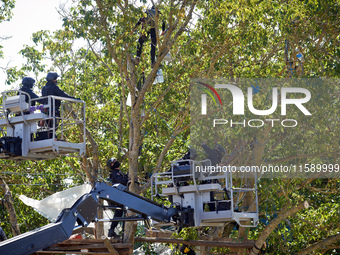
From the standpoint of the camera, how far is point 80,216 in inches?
343

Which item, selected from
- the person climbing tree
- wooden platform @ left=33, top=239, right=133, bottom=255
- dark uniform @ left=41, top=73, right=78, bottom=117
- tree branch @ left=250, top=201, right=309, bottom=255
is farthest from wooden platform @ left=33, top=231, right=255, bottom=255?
the person climbing tree

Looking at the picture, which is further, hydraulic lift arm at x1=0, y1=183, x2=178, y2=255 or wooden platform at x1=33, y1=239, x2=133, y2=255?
wooden platform at x1=33, y1=239, x2=133, y2=255

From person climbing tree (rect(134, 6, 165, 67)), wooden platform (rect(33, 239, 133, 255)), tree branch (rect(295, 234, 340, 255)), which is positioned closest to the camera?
tree branch (rect(295, 234, 340, 255))

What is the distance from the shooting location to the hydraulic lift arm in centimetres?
787

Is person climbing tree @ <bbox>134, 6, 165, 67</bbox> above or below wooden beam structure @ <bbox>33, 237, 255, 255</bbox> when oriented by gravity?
above

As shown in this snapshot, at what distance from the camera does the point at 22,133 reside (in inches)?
455

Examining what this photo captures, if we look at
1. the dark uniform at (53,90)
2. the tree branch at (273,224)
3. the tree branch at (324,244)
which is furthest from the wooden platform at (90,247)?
the tree branch at (324,244)

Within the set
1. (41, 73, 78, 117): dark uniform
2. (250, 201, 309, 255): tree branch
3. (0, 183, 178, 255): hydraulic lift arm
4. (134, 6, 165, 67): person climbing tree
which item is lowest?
(250, 201, 309, 255): tree branch

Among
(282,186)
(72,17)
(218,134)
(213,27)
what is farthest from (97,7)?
(282,186)

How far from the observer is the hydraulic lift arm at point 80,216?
7.87 m

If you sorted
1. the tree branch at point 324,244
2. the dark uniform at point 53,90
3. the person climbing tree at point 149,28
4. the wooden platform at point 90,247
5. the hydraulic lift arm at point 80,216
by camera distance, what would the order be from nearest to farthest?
the hydraulic lift arm at point 80,216 → the dark uniform at point 53,90 → the tree branch at point 324,244 → the wooden platform at point 90,247 → the person climbing tree at point 149,28

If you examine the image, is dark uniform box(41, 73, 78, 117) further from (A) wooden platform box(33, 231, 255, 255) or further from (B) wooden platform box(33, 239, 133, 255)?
(B) wooden platform box(33, 239, 133, 255)

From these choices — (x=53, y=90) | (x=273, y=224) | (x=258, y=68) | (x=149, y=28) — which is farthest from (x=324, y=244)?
(x=53, y=90)

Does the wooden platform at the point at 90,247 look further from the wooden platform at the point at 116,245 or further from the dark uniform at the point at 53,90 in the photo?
the dark uniform at the point at 53,90
